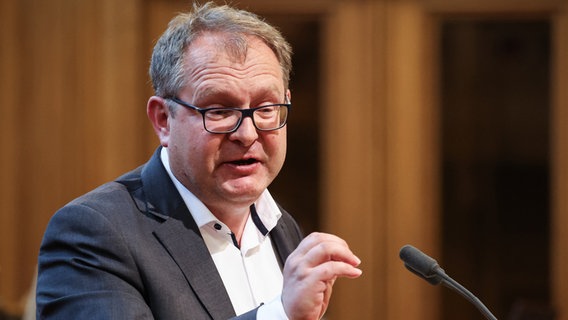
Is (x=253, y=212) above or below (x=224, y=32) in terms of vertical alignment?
below

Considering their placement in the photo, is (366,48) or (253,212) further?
(366,48)

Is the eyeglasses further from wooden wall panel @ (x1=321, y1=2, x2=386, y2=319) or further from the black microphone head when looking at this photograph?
wooden wall panel @ (x1=321, y1=2, x2=386, y2=319)

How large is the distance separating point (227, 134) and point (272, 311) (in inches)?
15.8

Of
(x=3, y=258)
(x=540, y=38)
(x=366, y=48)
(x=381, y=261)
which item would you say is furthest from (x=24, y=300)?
(x=540, y=38)

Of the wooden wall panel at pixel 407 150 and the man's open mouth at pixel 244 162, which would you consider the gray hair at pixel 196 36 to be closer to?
the man's open mouth at pixel 244 162

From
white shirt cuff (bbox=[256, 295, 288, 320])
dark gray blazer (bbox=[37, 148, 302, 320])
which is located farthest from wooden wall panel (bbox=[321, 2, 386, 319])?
white shirt cuff (bbox=[256, 295, 288, 320])

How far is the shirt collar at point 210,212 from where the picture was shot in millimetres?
1914

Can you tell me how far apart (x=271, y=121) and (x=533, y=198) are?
113 inches

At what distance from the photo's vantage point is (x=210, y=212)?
1.93 meters

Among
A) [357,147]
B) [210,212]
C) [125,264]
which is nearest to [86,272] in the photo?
[125,264]

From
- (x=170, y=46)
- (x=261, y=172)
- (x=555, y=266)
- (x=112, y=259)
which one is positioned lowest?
(x=555, y=266)

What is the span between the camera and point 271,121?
1.87 meters

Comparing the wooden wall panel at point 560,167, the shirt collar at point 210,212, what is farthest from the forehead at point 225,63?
the wooden wall panel at point 560,167

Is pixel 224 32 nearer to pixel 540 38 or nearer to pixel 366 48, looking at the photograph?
pixel 366 48
